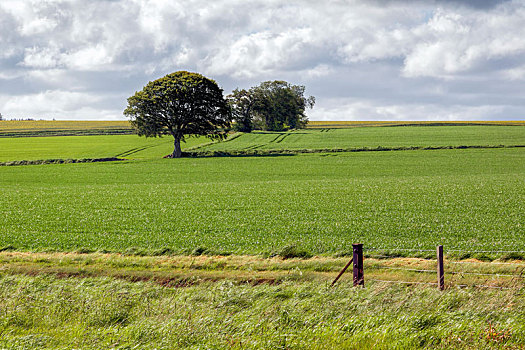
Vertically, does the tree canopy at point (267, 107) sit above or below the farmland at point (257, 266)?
above

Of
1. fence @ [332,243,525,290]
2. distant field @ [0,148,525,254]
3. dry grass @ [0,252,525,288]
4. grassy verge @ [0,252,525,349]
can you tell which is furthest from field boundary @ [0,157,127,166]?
fence @ [332,243,525,290]

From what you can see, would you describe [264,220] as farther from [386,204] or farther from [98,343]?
[98,343]

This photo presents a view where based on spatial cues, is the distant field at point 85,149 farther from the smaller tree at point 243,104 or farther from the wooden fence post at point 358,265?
the wooden fence post at point 358,265

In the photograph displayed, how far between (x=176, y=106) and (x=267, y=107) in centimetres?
3390

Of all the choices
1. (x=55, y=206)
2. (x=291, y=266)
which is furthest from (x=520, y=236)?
(x=55, y=206)

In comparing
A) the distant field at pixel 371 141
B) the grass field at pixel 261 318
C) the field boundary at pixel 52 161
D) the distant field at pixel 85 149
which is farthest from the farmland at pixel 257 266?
the distant field at pixel 371 141

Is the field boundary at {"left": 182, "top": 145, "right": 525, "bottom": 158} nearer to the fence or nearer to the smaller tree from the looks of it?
the smaller tree

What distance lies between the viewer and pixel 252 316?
892 centimetres

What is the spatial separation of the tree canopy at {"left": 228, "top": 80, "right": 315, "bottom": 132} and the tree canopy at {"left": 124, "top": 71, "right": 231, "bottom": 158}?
2406cm

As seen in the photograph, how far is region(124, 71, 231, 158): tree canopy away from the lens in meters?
66.4

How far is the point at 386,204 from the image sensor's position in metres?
25.4

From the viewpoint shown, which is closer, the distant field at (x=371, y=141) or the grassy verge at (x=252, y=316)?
the grassy verge at (x=252, y=316)

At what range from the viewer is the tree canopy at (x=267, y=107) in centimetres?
9706

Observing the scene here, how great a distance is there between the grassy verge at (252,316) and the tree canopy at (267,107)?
8227 cm
